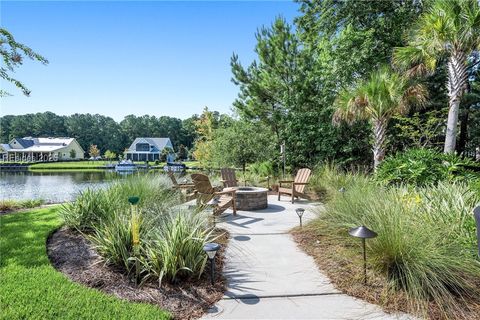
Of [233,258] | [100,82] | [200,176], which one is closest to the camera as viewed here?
[233,258]

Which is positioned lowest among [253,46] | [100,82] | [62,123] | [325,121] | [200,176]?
[200,176]

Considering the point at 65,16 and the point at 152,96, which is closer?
the point at 65,16

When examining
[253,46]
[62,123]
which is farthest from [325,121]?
[62,123]

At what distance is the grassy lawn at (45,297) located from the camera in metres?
2.55

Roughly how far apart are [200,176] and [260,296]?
393 cm

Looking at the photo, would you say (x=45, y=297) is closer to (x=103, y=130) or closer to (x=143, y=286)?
(x=143, y=286)

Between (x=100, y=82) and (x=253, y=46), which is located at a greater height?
(x=253, y=46)

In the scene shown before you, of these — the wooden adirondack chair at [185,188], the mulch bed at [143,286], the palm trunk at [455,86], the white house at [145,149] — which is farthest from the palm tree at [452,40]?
the white house at [145,149]

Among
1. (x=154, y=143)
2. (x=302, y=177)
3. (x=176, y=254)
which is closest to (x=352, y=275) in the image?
(x=176, y=254)

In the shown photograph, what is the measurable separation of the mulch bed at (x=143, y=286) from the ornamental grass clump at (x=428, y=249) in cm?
201

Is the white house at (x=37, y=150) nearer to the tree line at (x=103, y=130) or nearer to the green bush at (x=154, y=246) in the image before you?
the tree line at (x=103, y=130)

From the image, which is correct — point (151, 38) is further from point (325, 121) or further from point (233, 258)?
point (325, 121)

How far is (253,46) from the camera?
48.9ft

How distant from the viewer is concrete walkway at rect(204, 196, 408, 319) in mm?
2750
